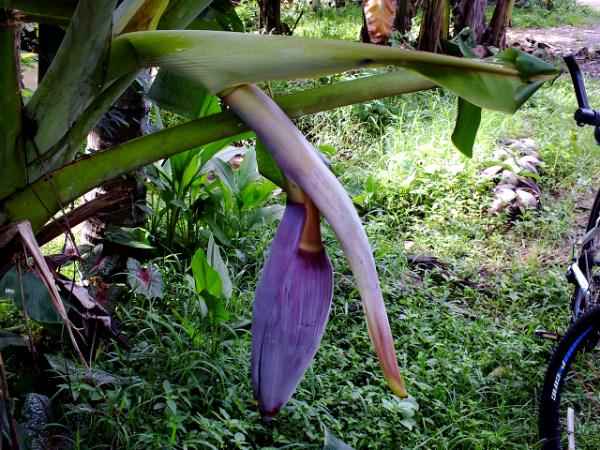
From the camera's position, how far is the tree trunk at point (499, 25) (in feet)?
16.4

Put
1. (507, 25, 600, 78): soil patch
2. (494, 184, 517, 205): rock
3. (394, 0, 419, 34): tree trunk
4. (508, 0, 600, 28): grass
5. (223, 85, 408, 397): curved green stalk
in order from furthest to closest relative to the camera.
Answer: (508, 0, 600, 28): grass → (507, 25, 600, 78): soil patch → (394, 0, 419, 34): tree trunk → (494, 184, 517, 205): rock → (223, 85, 408, 397): curved green stalk

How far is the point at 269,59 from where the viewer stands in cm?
46

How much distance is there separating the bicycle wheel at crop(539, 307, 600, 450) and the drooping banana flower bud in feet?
4.21

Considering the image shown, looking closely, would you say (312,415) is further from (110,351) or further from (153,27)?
(153,27)

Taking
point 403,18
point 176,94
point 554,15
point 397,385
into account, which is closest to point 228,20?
point 176,94

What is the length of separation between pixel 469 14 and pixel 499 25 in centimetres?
28

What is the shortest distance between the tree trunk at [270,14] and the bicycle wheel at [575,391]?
162 inches

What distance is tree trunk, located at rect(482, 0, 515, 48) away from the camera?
4984 mm

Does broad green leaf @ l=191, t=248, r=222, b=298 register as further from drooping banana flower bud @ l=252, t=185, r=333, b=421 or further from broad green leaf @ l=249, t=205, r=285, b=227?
drooping banana flower bud @ l=252, t=185, r=333, b=421

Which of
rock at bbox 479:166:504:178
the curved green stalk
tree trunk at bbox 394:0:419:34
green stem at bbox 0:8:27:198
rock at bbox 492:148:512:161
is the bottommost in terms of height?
rock at bbox 479:166:504:178

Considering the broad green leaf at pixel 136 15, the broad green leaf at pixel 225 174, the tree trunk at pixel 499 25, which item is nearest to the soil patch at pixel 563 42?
the tree trunk at pixel 499 25

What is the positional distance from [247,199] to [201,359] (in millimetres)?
947

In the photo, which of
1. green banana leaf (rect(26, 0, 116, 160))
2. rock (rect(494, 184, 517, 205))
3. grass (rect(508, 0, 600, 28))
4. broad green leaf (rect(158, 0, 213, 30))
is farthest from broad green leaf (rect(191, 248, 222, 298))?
grass (rect(508, 0, 600, 28))

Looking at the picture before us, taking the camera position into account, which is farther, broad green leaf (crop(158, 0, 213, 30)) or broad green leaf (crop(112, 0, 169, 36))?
broad green leaf (crop(158, 0, 213, 30))
